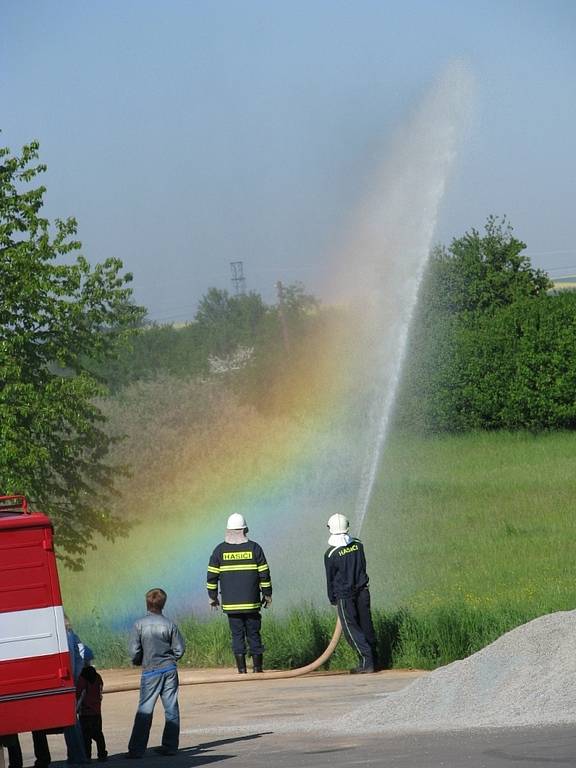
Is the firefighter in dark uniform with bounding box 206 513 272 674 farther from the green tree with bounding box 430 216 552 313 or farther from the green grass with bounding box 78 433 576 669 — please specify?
the green tree with bounding box 430 216 552 313

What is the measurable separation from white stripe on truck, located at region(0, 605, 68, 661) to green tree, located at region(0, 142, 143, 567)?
51.1 feet

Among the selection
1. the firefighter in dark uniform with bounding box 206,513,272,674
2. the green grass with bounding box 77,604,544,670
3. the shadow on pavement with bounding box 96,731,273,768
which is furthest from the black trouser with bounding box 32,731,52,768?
the green grass with bounding box 77,604,544,670

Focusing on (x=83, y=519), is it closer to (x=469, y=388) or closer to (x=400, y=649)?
(x=400, y=649)

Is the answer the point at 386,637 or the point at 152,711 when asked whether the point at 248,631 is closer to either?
the point at 386,637

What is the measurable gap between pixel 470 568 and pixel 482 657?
56.4 feet

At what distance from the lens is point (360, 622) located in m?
17.3

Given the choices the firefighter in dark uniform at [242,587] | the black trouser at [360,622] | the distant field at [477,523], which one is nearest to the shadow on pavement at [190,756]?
the black trouser at [360,622]

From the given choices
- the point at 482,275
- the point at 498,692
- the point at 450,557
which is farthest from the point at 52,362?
the point at 482,275

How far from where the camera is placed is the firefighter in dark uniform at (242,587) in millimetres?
17844

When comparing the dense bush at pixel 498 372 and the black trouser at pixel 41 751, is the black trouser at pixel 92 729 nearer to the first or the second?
the black trouser at pixel 41 751

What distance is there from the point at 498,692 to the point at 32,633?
4.61 m

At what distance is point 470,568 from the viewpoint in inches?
1222

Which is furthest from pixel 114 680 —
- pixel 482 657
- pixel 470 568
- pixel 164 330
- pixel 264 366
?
pixel 164 330

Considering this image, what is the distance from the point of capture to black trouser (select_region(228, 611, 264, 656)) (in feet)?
58.6
